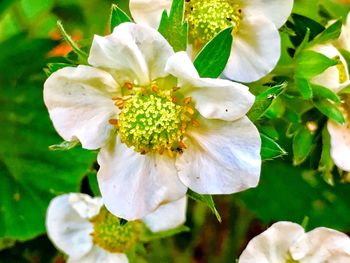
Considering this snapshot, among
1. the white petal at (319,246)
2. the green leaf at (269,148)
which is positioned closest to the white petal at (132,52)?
the green leaf at (269,148)

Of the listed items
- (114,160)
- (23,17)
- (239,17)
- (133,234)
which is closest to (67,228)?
(133,234)

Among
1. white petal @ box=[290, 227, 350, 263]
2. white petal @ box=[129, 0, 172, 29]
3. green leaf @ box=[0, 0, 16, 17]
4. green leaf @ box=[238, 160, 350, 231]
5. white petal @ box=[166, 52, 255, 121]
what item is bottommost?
green leaf @ box=[238, 160, 350, 231]

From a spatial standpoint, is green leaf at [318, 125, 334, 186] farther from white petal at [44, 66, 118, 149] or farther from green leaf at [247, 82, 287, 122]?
white petal at [44, 66, 118, 149]

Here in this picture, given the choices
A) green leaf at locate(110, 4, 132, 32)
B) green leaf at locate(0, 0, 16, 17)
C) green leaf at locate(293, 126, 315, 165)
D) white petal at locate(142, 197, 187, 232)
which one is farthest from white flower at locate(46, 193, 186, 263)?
green leaf at locate(0, 0, 16, 17)

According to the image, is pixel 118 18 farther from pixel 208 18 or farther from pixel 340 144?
pixel 340 144

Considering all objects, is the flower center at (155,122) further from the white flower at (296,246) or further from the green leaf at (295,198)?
the green leaf at (295,198)

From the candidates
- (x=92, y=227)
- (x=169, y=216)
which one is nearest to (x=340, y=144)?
(x=169, y=216)
